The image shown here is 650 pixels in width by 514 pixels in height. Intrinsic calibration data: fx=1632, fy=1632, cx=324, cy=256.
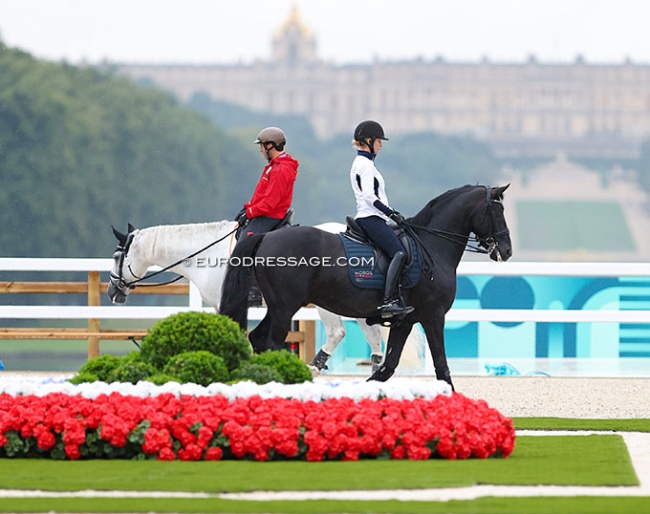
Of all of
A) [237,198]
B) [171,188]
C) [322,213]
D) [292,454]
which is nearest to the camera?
[292,454]

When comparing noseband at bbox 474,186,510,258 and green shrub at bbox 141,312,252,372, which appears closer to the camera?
green shrub at bbox 141,312,252,372

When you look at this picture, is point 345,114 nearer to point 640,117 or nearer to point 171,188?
point 640,117

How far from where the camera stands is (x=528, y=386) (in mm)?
15711

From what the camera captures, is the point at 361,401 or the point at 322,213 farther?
the point at 322,213

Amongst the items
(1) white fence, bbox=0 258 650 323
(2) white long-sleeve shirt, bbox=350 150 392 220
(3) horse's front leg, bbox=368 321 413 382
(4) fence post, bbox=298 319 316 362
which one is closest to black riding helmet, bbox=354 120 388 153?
(2) white long-sleeve shirt, bbox=350 150 392 220

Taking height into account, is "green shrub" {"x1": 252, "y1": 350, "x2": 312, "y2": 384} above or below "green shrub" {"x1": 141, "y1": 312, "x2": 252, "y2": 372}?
below

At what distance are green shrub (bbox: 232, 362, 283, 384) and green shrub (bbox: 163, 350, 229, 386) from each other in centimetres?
9

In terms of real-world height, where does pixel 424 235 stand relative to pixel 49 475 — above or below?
above

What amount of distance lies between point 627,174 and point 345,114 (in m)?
35.2

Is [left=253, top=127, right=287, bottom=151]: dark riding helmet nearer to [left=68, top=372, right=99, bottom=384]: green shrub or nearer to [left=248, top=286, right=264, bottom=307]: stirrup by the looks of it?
[left=248, top=286, right=264, bottom=307]: stirrup

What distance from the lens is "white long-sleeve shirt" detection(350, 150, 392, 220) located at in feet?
37.7

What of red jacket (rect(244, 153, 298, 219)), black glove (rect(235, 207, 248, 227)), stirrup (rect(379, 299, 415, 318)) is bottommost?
stirrup (rect(379, 299, 415, 318))

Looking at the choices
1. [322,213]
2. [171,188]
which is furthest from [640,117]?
[171,188]

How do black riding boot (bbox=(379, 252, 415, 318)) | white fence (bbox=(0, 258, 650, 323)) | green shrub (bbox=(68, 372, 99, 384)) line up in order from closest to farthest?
green shrub (bbox=(68, 372, 99, 384)) < black riding boot (bbox=(379, 252, 415, 318)) < white fence (bbox=(0, 258, 650, 323))
